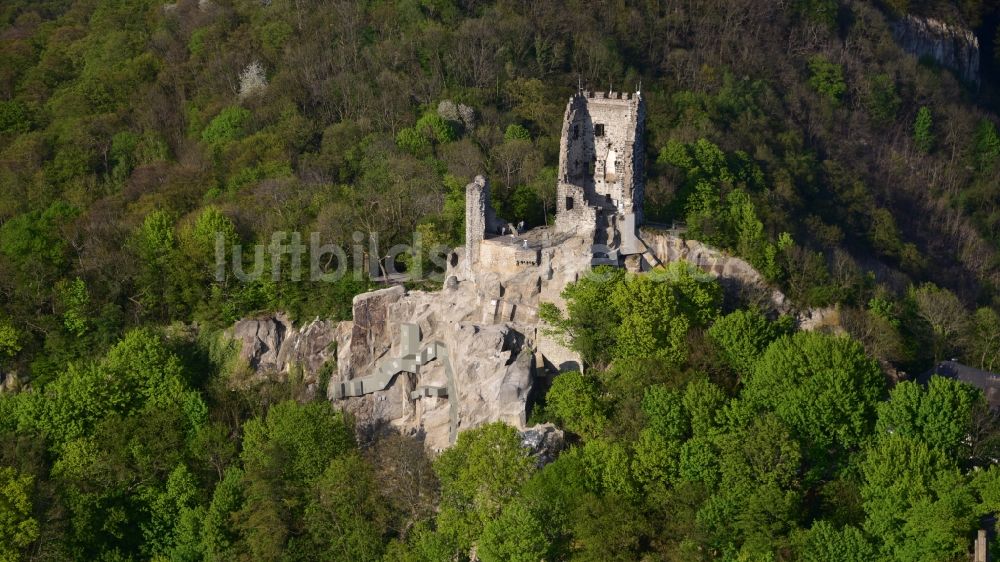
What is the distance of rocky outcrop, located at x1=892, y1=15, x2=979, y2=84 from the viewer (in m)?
128

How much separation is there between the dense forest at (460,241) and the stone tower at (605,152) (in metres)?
3.82

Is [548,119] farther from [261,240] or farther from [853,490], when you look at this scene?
[853,490]

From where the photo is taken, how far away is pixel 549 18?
103688 mm

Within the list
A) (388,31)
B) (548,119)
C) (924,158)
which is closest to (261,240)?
(548,119)

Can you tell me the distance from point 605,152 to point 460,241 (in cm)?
902

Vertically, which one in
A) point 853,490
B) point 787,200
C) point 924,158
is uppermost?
point 853,490

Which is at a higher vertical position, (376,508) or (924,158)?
(376,508)

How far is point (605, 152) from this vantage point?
67875 mm

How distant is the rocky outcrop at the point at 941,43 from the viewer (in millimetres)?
128125

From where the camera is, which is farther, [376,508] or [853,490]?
[376,508]

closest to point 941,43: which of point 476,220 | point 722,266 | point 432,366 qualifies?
point 722,266

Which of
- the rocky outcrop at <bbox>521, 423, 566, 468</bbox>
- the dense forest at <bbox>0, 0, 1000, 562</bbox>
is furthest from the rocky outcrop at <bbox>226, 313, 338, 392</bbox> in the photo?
the rocky outcrop at <bbox>521, 423, 566, 468</bbox>

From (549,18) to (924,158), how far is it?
31.9 meters

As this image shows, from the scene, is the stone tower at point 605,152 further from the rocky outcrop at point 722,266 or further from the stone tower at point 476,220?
the stone tower at point 476,220
